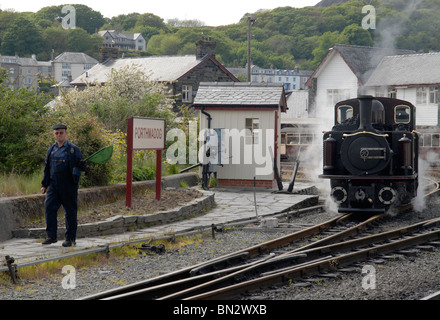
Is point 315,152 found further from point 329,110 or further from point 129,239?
point 129,239

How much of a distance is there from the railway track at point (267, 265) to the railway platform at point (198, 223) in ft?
5.46

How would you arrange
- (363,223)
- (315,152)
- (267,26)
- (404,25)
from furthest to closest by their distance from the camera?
(267,26), (315,152), (404,25), (363,223)

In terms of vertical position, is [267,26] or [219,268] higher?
[267,26]

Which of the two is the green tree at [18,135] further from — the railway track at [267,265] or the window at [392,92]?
the window at [392,92]

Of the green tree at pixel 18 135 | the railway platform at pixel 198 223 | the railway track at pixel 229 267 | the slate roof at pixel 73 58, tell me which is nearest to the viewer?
the railway track at pixel 229 267

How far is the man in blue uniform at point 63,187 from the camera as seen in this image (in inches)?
361

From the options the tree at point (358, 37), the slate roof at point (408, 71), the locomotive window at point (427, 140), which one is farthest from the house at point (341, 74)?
the tree at point (358, 37)

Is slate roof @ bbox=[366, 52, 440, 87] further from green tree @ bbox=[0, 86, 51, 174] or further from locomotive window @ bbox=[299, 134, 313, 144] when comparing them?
green tree @ bbox=[0, 86, 51, 174]

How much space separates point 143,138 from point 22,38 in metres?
129

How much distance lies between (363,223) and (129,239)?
4.88 metres

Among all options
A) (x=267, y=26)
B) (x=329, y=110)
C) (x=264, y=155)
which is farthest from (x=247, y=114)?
(x=267, y=26)

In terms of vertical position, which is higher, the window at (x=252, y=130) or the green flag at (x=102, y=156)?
the window at (x=252, y=130)

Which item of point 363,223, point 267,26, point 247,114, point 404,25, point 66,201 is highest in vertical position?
point 267,26

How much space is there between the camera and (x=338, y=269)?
8172mm
